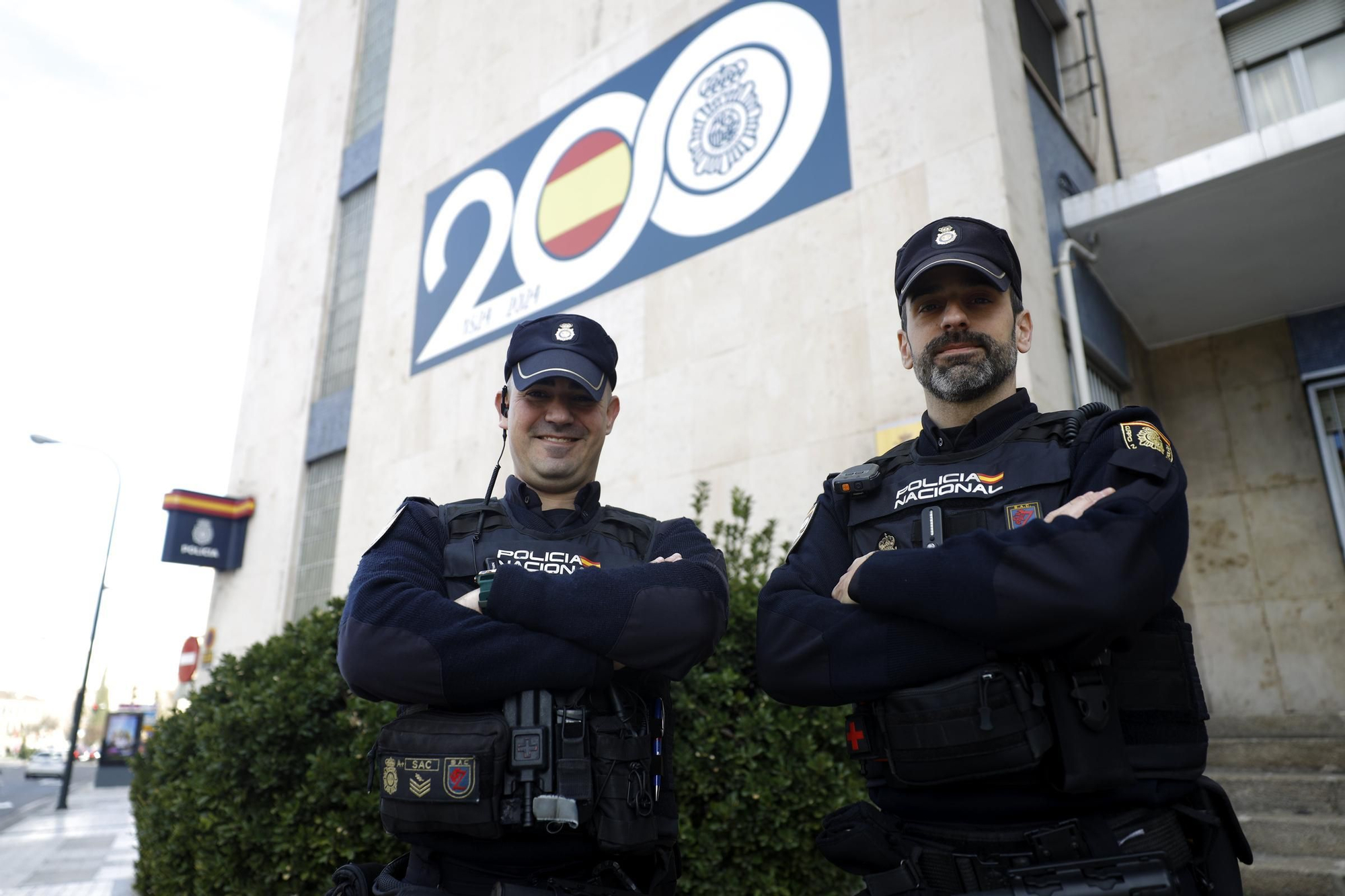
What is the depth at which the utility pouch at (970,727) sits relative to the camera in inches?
63.5

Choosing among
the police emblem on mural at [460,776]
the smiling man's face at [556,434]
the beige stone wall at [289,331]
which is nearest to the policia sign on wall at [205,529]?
the beige stone wall at [289,331]

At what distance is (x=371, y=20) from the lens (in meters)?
15.2

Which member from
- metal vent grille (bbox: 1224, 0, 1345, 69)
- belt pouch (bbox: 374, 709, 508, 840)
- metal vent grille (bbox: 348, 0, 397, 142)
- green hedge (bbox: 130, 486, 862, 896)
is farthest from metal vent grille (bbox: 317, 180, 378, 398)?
belt pouch (bbox: 374, 709, 508, 840)

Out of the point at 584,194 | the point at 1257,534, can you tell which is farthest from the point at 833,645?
the point at 584,194

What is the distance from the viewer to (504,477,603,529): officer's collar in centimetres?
246

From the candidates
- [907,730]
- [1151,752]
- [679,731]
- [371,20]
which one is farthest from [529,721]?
[371,20]

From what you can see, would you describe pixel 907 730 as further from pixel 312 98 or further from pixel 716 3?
pixel 312 98

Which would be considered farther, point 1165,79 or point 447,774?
point 1165,79

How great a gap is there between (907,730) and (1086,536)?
1.72 feet

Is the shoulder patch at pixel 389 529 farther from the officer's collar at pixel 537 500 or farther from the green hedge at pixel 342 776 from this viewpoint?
the green hedge at pixel 342 776

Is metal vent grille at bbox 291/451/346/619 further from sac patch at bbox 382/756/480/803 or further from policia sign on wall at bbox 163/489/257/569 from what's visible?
sac patch at bbox 382/756/480/803

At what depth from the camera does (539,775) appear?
191cm

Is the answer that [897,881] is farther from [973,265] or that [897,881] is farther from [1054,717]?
[973,265]

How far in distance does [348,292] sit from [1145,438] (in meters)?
13.2
